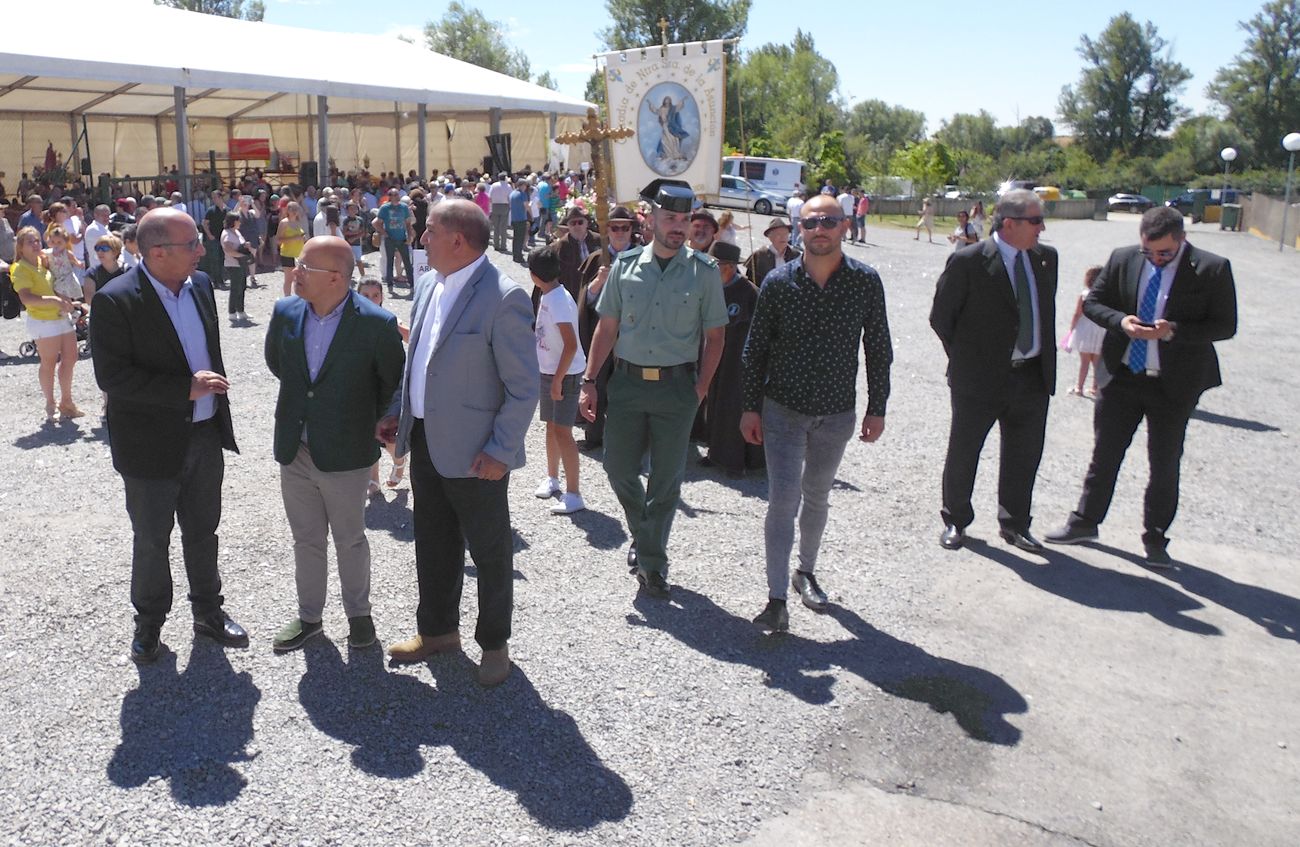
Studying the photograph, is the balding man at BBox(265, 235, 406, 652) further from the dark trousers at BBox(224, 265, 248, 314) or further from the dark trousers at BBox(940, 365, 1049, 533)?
the dark trousers at BBox(224, 265, 248, 314)

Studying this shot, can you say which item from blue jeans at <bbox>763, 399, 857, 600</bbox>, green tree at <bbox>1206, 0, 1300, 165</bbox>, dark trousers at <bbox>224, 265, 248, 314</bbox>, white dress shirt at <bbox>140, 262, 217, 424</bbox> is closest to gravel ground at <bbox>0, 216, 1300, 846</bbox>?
blue jeans at <bbox>763, 399, 857, 600</bbox>

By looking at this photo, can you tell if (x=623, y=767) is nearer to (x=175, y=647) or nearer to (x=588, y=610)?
(x=588, y=610)

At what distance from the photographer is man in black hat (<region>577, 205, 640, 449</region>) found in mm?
6672

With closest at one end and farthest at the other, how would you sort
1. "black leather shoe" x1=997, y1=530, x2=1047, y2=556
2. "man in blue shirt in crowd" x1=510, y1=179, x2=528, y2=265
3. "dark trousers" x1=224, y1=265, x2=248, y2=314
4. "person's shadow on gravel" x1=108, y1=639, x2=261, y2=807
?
"person's shadow on gravel" x1=108, y1=639, x2=261, y2=807
"black leather shoe" x1=997, y1=530, x2=1047, y2=556
"dark trousers" x1=224, y1=265, x2=248, y2=314
"man in blue shirt in crowd" x1=510, y1=179, x2=528, y2=265

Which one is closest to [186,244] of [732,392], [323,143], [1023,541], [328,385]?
[328,385]

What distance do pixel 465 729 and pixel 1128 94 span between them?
9151cm

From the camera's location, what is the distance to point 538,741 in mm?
3684

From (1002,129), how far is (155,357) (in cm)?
9544

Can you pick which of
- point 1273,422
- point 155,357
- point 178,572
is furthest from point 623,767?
point 1273,422

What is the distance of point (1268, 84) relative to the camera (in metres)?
73.8

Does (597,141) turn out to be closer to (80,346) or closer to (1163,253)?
(1163,253)

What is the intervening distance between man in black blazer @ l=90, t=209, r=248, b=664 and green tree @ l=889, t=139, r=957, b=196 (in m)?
47.5

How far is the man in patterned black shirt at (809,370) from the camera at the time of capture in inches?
174

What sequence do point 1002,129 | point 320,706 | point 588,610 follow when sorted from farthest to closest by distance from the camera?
point 1002,129 → point 588,610 → point 320,706
